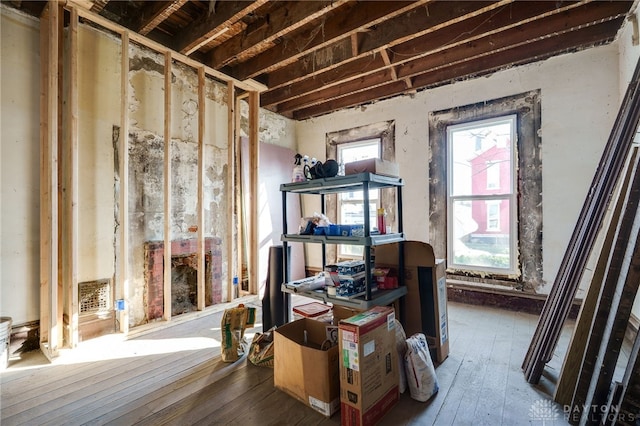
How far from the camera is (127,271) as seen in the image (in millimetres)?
2717

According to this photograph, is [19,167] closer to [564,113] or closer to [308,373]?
[308,373]

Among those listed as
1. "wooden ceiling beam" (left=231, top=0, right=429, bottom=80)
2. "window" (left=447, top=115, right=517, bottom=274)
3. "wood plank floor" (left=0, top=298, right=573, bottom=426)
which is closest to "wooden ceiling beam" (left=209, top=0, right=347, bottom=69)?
"wooden ceiling beam" (left=231, top=0, right=429, bottom=80)

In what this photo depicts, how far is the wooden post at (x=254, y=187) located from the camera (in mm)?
3955

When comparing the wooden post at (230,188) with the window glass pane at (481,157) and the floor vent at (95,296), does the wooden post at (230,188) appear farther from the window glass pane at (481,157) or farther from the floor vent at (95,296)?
the window glass pane at (481,157)

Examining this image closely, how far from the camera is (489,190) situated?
3.49 metres

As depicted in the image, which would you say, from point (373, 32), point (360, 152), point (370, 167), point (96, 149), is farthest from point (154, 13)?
point (360, 152)

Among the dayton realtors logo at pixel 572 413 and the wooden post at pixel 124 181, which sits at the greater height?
the wooden post at pixel 124 181

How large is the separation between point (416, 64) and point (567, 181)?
2106 millimetres

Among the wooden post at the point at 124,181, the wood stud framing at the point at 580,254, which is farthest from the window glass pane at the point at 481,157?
the wooden post at the point at 124,181

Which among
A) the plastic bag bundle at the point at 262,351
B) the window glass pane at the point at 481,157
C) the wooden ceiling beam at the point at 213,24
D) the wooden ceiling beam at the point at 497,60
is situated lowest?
the plastic bag bundle at the point at 262,351

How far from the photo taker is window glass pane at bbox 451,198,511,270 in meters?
3.41

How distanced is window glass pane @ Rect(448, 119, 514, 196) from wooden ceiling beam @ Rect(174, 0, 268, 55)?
2765 mm

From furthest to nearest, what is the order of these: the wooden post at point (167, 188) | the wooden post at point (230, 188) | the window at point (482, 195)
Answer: the wooden post at point (230, 188) < the window at point (482, 195) < the wooden post at point (167, 188)

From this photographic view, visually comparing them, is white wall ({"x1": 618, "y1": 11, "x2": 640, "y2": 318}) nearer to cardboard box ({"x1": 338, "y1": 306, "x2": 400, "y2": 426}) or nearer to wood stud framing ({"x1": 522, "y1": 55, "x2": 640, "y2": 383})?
wood stud framing ({"x1": 522, "y1": 55, "x2": 640, "y2": 383})
